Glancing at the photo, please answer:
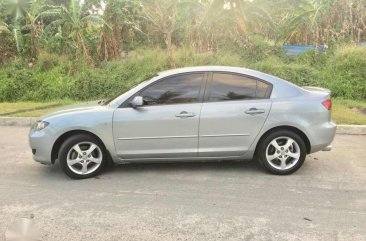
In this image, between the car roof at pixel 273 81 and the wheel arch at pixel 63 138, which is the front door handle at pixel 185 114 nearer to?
the car roof at pixel 273 81

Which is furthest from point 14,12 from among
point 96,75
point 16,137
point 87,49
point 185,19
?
point 16,137

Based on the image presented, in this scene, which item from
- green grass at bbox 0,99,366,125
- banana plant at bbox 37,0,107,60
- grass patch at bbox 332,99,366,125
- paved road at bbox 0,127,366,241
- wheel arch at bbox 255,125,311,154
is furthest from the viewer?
banana plant at bbox 37,0,107,60

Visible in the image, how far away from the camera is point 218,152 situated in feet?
19.4

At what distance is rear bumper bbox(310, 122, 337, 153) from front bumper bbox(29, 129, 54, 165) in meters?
3.72

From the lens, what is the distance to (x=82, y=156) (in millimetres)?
5906

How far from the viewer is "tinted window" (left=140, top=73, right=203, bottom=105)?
19.5 feet

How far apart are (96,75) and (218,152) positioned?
Result: 906 centimetres

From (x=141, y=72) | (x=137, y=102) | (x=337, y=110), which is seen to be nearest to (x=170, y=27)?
(x=141, y=72)

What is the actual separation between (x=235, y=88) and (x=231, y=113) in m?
0.41

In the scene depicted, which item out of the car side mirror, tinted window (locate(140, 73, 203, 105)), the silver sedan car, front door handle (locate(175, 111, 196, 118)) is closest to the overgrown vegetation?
the silver sedan car

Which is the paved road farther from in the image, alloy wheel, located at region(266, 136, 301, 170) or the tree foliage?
the tree foliage

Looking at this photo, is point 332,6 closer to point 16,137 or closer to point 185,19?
point 185,19

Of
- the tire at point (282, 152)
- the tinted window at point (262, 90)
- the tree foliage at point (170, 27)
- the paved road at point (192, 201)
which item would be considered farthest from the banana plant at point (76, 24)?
the tire at point (282, 152)

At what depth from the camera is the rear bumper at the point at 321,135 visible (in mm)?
5879
